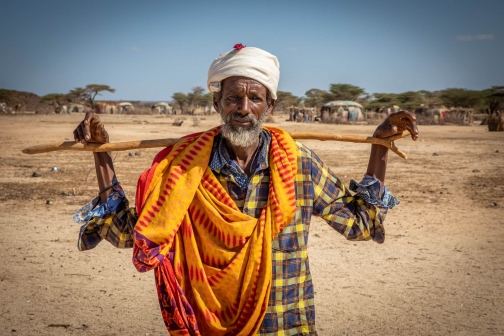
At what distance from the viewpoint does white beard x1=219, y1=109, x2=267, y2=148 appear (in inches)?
81.7

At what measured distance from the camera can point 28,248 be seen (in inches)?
209

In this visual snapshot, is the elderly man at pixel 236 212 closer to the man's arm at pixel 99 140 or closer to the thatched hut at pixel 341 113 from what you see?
the man's arm at pixel 99 140

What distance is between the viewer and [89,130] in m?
2.13

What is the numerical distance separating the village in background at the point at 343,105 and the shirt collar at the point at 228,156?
2595 cm

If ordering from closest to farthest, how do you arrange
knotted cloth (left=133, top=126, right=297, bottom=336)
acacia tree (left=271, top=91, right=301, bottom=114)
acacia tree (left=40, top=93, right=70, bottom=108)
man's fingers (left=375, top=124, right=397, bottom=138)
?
knotted cloth (left=133, top=126, right=297, bottom=336), man's fingers (left=375, top=124, right=397, bottom=138), acacia tree (left=40, top=93, right=70, bottom=108), acacia tree (left=271, top=91, right=301, bottom=114)

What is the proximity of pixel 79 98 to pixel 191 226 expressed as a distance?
6726 cm

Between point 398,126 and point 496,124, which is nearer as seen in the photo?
point 398,126

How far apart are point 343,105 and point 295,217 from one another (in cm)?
3738

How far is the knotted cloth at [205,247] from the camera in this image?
192cm

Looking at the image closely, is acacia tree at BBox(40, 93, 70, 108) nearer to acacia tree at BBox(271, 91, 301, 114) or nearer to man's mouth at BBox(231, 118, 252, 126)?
acacia tree at BBox(271, 91, 301, 114)

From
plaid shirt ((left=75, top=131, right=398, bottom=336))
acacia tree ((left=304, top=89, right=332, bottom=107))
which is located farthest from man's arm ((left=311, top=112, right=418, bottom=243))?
acacia tree ((left=304, top=89, right=332, bottom=107))

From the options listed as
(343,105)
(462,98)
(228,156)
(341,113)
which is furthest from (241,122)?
(462,98)

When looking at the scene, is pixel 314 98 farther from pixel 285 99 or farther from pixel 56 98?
pixel 56 98

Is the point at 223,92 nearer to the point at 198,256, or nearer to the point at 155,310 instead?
the point at 198,256
